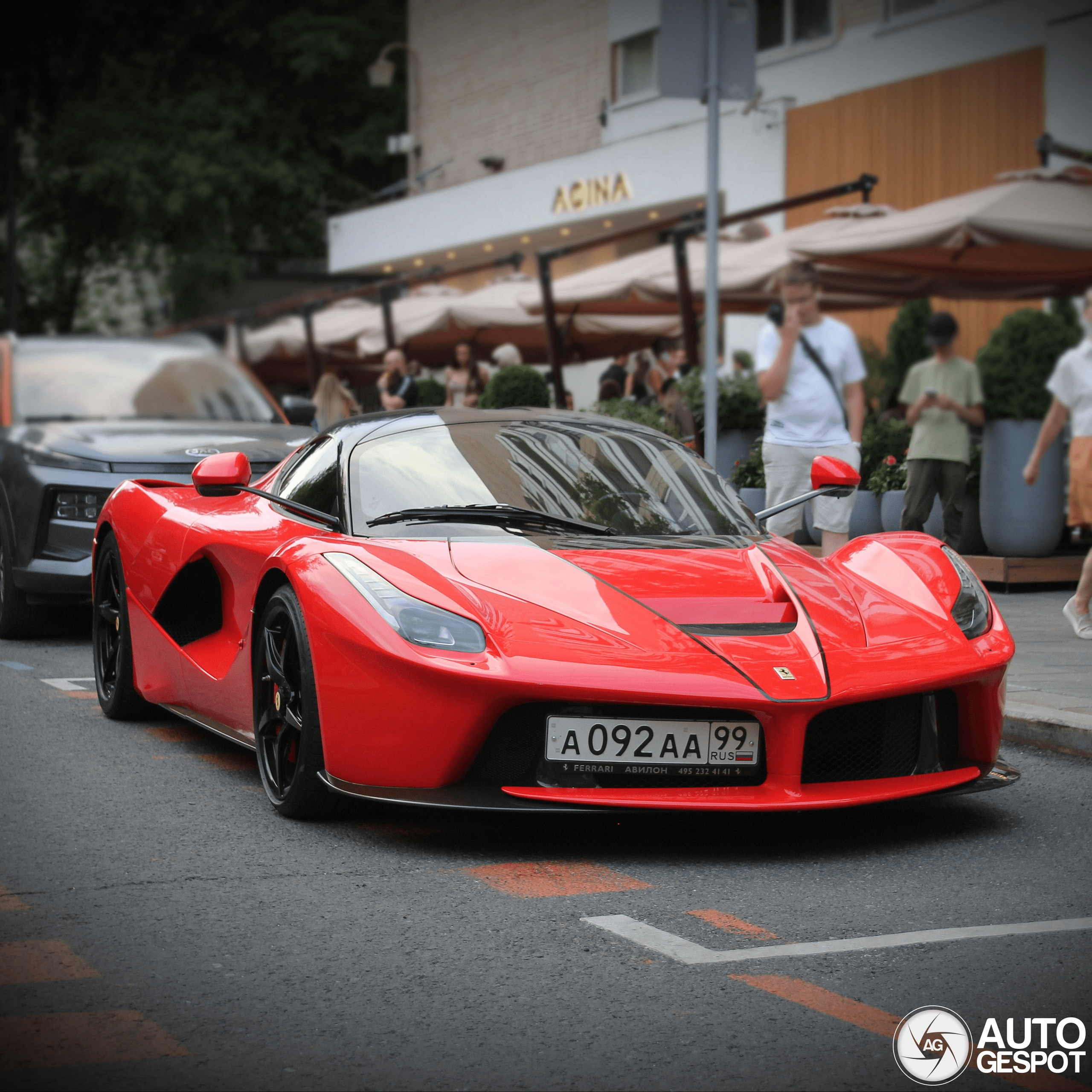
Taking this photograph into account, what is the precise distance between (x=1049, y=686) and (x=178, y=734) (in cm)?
350

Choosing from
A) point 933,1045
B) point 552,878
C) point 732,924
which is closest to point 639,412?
point 552,878

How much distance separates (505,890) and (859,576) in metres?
1.75

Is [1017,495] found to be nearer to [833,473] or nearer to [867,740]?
[833,473]

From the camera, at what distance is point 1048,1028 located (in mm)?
3035

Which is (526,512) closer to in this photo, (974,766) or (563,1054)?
(974,766)

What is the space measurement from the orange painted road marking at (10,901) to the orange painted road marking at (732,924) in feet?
5.16

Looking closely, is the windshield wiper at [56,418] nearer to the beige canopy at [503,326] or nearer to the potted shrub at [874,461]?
the potted shrub at [874,461]

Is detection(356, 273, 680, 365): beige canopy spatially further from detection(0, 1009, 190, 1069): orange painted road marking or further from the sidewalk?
detection(0, 1009, 190, 1069): orange painted road marking

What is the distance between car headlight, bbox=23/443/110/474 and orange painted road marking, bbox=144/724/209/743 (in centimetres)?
252

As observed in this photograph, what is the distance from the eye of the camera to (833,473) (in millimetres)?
5648

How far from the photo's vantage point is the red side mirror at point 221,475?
5.61m

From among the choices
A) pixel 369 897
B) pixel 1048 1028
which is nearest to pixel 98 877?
pixel 369 897

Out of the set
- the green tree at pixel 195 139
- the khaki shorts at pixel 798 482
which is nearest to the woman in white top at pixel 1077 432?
the khaki shorts at pixel 798 482

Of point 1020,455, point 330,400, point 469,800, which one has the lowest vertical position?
point 469,800
